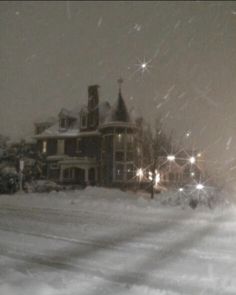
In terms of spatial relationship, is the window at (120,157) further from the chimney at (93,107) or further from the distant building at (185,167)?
the distant building at (185,167)

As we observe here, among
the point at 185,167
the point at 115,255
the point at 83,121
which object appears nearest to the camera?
the point at 115,255

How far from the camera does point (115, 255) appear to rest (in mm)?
10523

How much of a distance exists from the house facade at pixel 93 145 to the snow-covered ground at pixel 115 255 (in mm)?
30501

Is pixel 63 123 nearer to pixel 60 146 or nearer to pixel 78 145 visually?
pixel 60 146

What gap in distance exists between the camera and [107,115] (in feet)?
171

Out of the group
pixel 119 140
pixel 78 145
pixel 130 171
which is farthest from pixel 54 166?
pixel 130 171

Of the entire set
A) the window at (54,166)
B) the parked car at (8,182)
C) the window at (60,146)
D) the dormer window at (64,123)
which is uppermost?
the dormer window at (64,123)

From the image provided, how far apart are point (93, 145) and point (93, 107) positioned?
373cm

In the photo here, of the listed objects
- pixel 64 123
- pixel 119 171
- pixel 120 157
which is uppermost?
pixel 64 123

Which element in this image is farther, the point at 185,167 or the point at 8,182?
the point at 185,167

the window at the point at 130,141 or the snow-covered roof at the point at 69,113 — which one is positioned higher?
the snow-covered roof at the point at 69,113

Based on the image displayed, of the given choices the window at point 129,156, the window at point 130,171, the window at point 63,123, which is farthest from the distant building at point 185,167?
the window at point 63,123

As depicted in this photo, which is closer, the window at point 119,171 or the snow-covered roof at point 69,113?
the window at point 119,171

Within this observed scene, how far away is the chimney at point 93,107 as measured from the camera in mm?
53781
